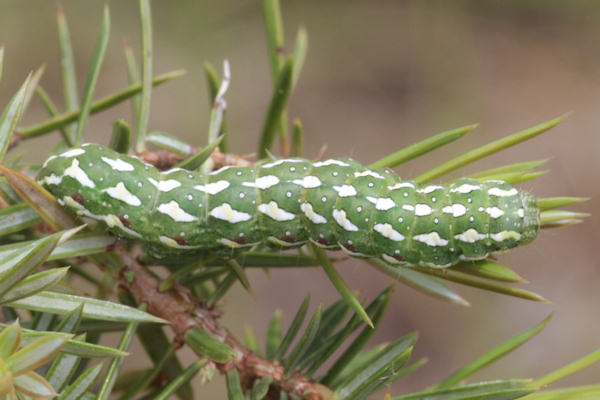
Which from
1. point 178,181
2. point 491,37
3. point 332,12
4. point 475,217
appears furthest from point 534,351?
point 178,181

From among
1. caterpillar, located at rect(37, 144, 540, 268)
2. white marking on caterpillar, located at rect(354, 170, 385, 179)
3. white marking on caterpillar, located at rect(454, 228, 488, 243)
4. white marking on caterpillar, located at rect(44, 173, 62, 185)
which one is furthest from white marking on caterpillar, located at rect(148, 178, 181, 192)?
white marking on caterpillar, located at rect(454, 228, 488, 243)

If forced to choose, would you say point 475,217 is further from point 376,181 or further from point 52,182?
point 52,182

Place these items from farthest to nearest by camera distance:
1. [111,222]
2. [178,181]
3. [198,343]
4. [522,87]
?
[522,87] → [178,181] → [111,222] → [198,343]

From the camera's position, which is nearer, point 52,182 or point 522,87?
point 52,182

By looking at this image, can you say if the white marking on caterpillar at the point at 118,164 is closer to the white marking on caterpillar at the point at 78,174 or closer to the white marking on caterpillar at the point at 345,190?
the white marking on caterpillar at the point at 78,174

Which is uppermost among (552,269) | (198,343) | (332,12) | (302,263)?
(332,12)

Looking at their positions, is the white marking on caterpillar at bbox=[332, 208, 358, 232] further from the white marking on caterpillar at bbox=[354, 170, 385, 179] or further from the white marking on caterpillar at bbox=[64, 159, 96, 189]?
the white marking on caterpillar at bbox=[64, 159, 96, 189]
